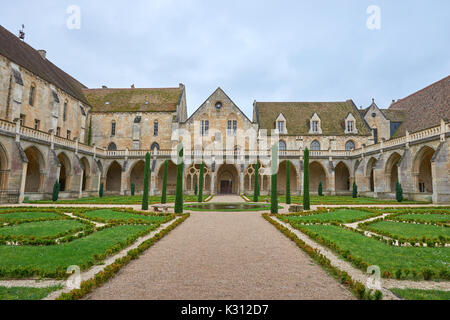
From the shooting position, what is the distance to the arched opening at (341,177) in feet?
118

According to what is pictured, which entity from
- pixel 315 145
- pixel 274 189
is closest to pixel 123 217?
pixel 274 189

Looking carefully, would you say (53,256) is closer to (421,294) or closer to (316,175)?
(421,294)

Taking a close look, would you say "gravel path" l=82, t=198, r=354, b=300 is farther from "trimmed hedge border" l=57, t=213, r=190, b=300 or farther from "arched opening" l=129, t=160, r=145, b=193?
"arched opening" l=129, t=160, r=145, b=193

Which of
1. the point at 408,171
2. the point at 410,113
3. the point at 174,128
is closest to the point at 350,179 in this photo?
the point at 408,171

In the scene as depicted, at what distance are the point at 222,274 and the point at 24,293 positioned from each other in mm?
3216

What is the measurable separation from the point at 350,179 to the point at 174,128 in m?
25.1

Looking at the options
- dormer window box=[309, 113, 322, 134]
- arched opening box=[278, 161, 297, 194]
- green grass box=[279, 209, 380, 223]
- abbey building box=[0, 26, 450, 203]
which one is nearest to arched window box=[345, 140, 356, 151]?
abbey building box=[0, 26, 450, 203]

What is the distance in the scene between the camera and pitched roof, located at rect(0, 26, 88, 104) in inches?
1005

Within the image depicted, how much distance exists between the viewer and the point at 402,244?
23.9 ft

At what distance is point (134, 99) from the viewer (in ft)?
133

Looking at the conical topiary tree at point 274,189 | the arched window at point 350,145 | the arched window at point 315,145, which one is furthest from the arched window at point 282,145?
A: the conical topiary tree at point 274,189

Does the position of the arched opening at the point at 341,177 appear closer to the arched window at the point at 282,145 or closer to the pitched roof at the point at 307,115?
the pitched roof at the point at 307,115

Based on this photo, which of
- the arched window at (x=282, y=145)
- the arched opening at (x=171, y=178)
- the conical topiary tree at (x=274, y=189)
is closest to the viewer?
the conical topiary tree at (x=274, y=189)

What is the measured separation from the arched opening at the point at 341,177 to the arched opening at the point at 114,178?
103ft
